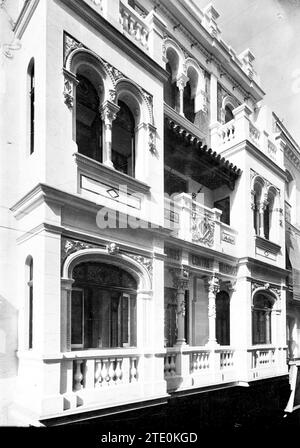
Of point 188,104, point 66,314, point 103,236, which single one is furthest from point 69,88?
point 188,104

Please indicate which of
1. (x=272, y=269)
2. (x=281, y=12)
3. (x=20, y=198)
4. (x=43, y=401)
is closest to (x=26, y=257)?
(x=20, y=198)

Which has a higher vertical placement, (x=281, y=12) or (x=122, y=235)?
(x=281, y=12)

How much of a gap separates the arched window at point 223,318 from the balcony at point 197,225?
130 cm

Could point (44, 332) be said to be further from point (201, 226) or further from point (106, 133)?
point (201, 226)

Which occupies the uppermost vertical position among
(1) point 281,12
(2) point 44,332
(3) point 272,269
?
(1) point 281,12

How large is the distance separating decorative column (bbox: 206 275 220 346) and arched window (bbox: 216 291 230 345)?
0.83 m

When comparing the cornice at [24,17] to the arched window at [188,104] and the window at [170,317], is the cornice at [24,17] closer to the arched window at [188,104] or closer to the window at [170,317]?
the arched window at [188,104]

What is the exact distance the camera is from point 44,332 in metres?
6.41

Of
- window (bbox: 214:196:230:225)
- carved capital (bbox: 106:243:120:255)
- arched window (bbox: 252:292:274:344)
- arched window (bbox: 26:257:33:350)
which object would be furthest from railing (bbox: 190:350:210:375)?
window (bbox: 214:196:230:225)

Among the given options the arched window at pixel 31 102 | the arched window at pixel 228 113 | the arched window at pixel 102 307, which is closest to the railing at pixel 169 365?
the arched window at pixel 102 307

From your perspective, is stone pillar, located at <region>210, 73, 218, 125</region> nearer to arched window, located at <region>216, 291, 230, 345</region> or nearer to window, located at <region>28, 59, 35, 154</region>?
arched window, located at <region>216, 291, 230, 345</region>

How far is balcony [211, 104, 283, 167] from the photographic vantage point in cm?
1242

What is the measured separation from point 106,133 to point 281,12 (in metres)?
3.61
